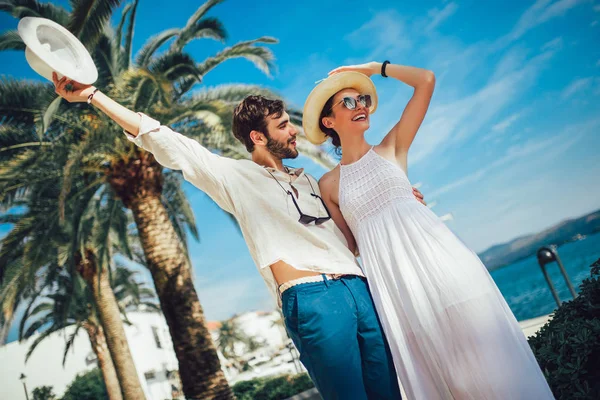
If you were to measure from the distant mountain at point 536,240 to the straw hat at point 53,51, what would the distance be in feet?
312

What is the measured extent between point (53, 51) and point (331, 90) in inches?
57.2

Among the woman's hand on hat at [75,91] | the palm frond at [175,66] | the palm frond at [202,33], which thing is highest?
the palm frond at [202,33]

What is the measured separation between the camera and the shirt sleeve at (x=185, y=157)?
204 centimetres

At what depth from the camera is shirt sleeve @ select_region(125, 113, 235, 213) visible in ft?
6.68

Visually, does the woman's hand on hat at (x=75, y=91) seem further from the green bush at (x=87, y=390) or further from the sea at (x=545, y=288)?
the green bush at (x=87, y=390)

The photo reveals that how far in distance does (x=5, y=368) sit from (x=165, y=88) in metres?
45.0

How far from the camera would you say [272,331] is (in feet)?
283

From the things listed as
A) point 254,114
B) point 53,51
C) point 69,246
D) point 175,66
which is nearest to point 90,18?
point 175,66

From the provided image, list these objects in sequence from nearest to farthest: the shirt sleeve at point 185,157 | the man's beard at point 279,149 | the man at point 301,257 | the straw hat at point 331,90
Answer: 1. the man at point 301,257
2. the shirt sleeve at point 185,157
3. the man's beard at point 279,149
4. the straw hat at point 331,90

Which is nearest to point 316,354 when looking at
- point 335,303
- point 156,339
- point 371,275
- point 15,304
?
point 335,303

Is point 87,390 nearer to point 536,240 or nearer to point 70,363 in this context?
point 70,363

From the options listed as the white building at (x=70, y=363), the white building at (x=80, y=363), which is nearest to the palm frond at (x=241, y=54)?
the white building at (x=80, y=363)

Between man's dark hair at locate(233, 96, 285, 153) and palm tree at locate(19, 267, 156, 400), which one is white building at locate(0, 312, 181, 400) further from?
man's dark hair at locate(233, 96, 285, 153)

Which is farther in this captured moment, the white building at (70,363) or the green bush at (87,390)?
the white building at (70,363)
